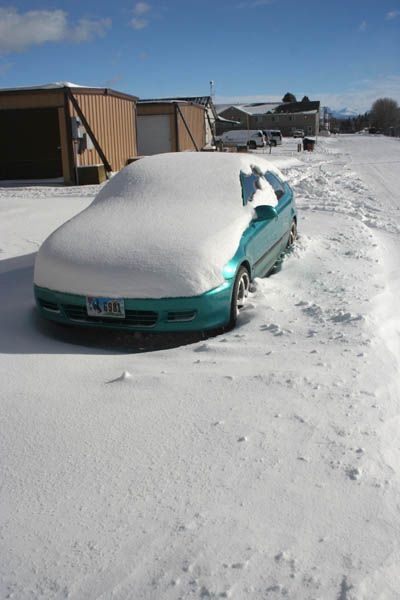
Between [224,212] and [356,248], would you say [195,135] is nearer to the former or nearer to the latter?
[356,248]

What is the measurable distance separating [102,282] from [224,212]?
57.6 inches

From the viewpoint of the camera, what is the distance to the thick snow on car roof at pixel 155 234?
4359mm

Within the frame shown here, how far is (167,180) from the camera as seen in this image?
585 cm

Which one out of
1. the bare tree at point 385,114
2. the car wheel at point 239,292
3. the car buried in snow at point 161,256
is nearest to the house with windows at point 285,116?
the bare tree at point 385,114

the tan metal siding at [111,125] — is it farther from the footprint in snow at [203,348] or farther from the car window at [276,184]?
the footprint in snow at [203,348]

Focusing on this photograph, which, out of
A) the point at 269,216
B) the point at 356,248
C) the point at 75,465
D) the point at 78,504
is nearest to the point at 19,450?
the point at 75,465

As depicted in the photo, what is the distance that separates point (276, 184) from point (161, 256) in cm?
310

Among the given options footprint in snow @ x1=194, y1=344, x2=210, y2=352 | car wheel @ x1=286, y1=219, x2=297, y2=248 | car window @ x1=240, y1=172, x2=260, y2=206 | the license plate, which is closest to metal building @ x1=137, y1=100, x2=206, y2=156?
car wheel @ x1=286, y1=219, x2=297, y2=248

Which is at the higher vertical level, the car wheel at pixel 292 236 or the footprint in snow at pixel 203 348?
the car wheel at pixel 292 236

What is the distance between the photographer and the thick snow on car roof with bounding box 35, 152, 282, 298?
436 centimetres

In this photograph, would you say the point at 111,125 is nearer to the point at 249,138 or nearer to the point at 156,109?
the point at 156,109

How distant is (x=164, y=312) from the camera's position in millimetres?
4336

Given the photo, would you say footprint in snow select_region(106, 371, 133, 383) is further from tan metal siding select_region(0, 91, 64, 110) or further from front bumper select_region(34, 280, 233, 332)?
tan metal siding select_region(0, 91, 64, 110)

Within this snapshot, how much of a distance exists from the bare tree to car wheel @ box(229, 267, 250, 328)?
448 ft
